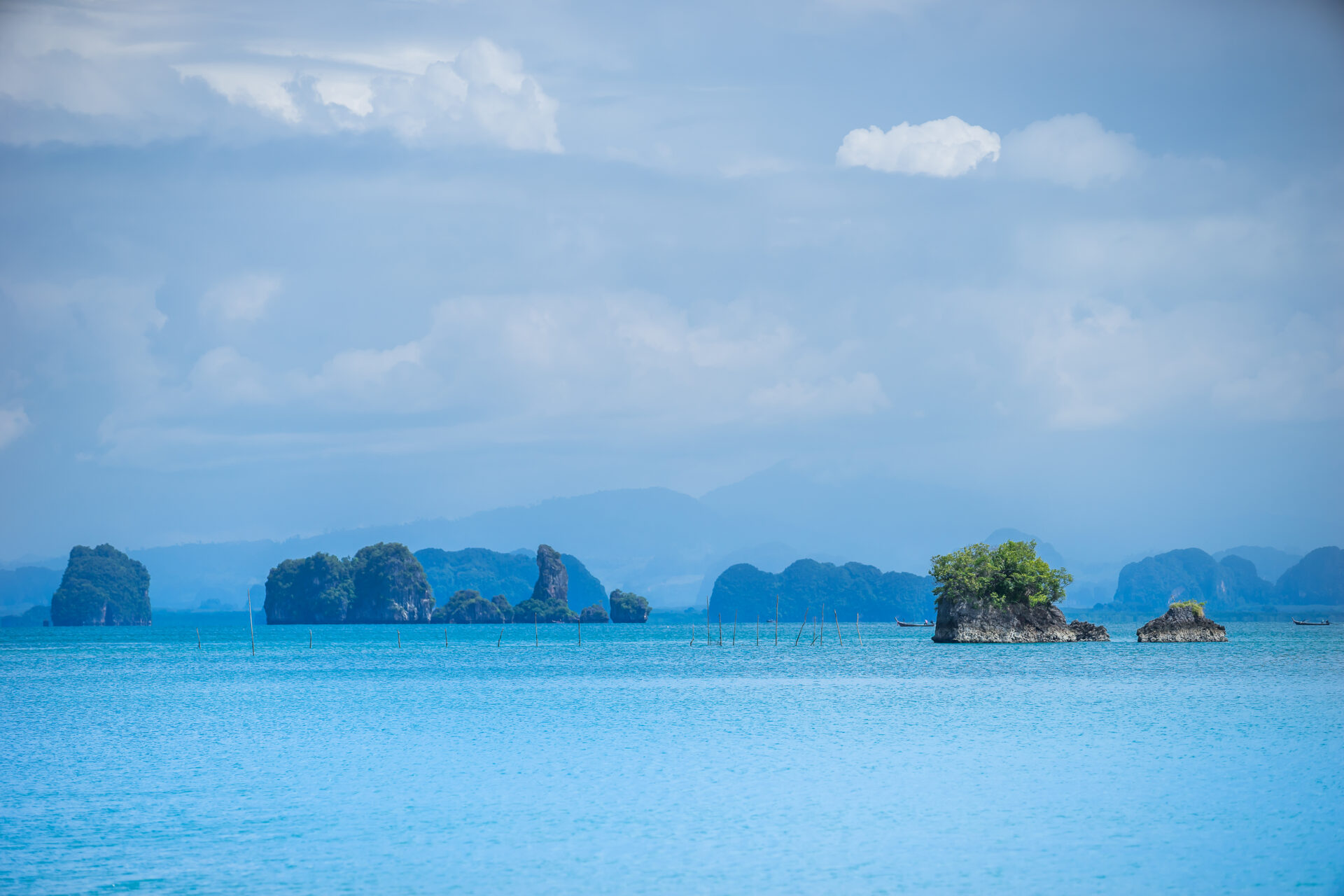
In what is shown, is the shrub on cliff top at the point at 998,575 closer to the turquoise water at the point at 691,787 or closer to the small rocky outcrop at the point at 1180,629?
the small rocky outcrop at the point at 1180,629

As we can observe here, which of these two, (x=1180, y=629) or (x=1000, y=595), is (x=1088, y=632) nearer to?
(x=1180, y=629)

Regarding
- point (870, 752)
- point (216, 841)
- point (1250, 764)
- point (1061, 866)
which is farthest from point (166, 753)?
point (1250, 764)

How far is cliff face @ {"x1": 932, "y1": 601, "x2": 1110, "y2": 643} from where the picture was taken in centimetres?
10588

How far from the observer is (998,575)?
103188 mm

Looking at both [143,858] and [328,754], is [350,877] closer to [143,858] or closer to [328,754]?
[143,858]

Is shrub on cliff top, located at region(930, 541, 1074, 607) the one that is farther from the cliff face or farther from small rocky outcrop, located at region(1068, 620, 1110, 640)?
small rocky outcrop, located at region(1068, 620, 1110, 640)

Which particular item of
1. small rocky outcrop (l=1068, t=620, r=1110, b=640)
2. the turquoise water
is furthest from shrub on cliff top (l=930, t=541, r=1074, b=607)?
the turquoise water

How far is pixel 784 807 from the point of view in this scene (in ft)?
102

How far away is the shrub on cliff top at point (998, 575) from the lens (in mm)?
102562

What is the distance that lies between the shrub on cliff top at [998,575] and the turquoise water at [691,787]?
30095mm

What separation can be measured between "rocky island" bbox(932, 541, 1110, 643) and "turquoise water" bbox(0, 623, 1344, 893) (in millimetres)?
30310

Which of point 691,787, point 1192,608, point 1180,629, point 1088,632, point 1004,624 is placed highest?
point 1192,608

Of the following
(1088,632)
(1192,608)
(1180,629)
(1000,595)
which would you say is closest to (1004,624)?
(1000,595)

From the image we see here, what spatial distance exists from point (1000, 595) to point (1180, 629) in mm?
18824
